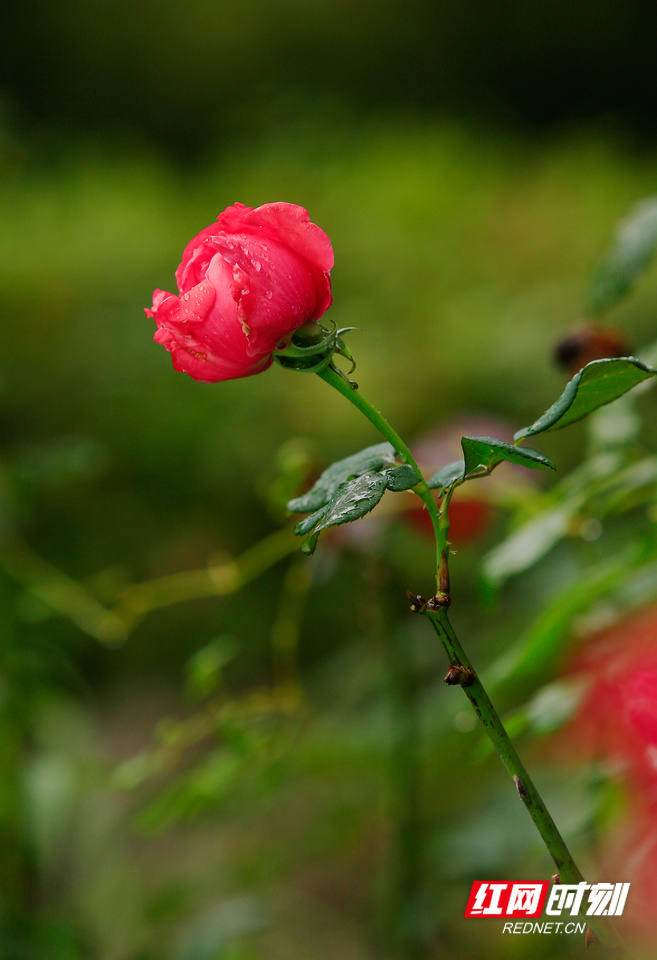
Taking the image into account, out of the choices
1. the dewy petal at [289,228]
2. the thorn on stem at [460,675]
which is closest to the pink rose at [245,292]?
the dewy petal at [289,228]

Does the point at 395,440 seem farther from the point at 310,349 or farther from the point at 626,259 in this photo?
the point at 626,259

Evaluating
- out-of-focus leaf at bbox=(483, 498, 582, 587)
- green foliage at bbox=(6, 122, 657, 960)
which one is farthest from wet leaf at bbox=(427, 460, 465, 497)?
out-of-focus leaf at bbox=(483, 498, 582, 587)

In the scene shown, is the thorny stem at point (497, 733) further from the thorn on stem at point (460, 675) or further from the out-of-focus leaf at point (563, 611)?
the out-of-focus leaf at point (563, 611)

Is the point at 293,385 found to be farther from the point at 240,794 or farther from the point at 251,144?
the point at 251,144

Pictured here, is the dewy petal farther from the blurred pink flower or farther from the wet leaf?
the blurred pink flower

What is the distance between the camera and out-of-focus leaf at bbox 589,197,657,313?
1.32ft

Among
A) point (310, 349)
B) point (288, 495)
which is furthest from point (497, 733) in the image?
point (288, 495)

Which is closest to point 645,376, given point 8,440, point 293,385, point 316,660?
point 293,385

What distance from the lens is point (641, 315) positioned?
3.78 ft

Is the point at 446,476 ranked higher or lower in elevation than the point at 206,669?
lower

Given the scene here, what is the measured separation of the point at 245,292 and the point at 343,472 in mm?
70

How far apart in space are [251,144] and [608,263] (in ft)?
7.33

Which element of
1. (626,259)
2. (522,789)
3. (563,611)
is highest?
(626,259)

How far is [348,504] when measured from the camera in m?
0.22
